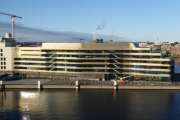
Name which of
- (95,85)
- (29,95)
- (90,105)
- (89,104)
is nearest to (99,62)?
(95,85)

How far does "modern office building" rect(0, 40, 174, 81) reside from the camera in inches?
3897

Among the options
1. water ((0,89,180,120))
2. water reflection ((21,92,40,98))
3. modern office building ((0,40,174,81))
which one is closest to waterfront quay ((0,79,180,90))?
water ((0,89,180,120))

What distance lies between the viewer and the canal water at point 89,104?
200 ft

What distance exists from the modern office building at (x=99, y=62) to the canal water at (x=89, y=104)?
46.2 ft

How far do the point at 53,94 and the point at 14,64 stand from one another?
146 ft

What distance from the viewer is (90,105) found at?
70000mm

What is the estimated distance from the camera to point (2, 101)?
2972 inches

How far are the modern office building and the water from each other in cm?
1414

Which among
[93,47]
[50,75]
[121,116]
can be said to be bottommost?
[121,116]

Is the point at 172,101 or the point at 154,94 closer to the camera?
the point at 172,101

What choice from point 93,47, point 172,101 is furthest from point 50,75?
point 172,101

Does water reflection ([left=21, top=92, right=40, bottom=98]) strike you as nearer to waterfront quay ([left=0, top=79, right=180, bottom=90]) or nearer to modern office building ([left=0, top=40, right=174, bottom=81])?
waterfront quay ([left=0, top=79, right=180, bottom=90])

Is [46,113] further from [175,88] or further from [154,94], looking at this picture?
[175,88]

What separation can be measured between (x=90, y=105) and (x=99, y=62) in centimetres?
3748
